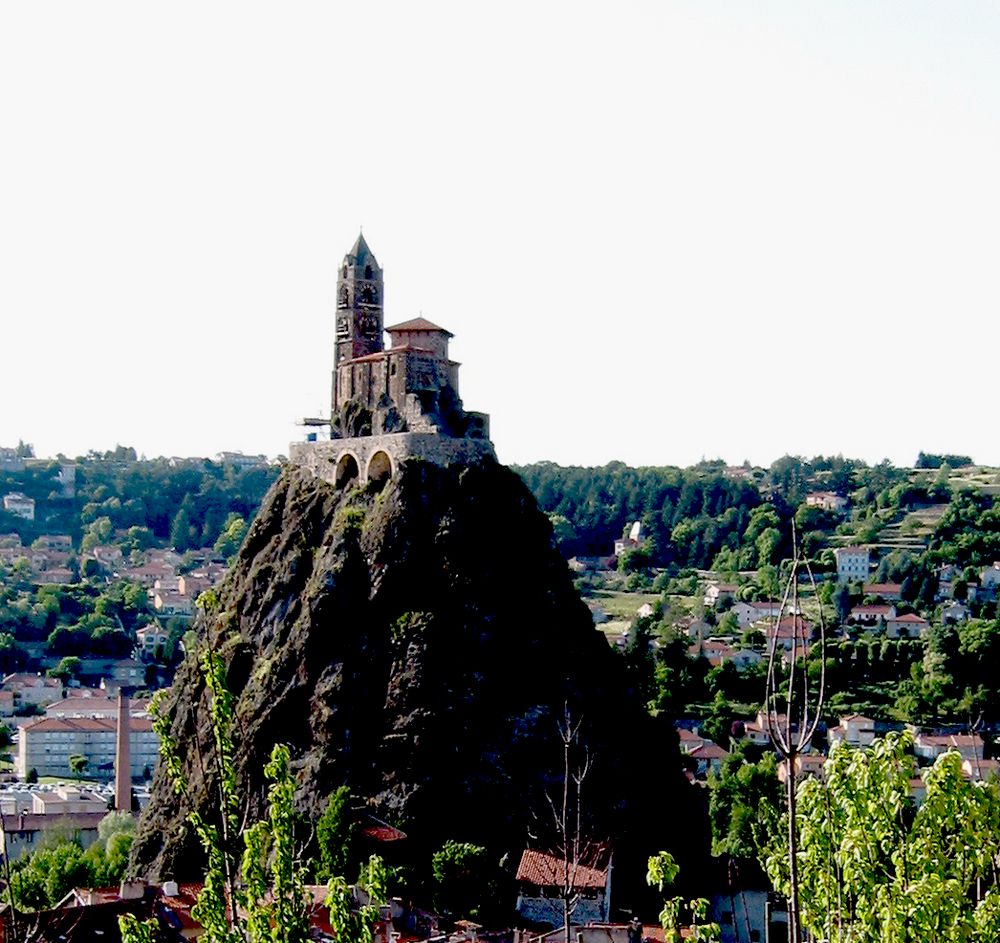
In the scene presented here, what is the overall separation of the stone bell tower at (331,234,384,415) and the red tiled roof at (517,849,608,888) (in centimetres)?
2785

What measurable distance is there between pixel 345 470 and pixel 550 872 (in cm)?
2281

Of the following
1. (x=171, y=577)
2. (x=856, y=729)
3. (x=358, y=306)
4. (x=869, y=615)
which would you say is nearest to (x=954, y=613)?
(x=869, y=615)

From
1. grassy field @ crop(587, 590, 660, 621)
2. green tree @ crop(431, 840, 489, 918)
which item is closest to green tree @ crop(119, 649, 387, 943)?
green tree @ crop(431, 840, 489, 918)

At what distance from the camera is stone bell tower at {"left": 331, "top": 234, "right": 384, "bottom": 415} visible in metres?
71.2

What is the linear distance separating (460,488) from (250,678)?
34.1 feet

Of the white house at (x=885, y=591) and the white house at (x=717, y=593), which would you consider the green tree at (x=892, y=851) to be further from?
the white house at (x=717, y=593)

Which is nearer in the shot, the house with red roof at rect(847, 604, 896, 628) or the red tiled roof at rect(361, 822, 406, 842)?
the red tiled roof at rect(361, 822, 406, 842)

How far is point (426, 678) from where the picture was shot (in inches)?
2304

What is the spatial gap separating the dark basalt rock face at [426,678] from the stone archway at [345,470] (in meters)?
0.74

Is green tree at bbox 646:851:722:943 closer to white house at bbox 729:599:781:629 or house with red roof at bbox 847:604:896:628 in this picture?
house with red roof at bbox 847:604:896:628

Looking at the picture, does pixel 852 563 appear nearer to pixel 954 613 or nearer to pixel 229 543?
pixel 954 613

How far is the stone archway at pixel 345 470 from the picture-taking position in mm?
65312

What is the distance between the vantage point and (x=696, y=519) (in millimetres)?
160250

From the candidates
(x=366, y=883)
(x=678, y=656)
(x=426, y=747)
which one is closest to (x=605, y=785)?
(x=426, y=747)
